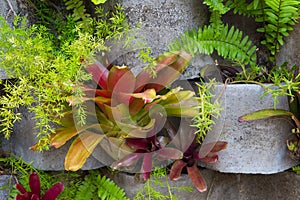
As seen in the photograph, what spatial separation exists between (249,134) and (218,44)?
363 mm

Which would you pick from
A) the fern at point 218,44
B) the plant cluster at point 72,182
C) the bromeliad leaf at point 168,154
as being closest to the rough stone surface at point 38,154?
the plant cluster at point 72,182

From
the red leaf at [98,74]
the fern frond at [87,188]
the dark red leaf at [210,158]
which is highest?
the red leaf at [98,74]

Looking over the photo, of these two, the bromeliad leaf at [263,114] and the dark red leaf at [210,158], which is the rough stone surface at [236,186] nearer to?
the dark red leaf at [210,158]

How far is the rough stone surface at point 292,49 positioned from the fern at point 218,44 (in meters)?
0.14

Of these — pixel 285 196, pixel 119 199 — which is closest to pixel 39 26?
pixel 119 199

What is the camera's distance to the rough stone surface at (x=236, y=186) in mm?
1426

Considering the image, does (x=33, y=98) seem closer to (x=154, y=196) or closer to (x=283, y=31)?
(x=154, y=196)

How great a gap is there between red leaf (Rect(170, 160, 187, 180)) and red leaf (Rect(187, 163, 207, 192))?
0.03 meters

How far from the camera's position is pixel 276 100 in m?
1.27

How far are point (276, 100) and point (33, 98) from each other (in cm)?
85

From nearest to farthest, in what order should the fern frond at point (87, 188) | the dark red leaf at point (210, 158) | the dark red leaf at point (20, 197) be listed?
the dark red leaf at point (20, 197)
the dark red leaf at point (210, 158)
the fern frond at point (87, 188)

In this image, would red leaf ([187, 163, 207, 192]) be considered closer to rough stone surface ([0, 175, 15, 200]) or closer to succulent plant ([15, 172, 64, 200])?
succulent plant ([15, 172, 64, 200])

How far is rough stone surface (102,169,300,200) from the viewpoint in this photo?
1426 millimetres

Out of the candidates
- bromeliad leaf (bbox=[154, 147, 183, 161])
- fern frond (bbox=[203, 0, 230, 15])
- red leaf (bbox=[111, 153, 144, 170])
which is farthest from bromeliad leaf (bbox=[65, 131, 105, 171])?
fern frond (bbox=[203, 0, 230, 15])
